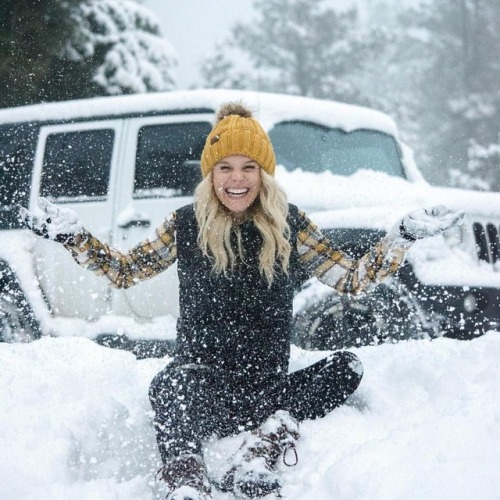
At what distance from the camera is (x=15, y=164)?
178 inches

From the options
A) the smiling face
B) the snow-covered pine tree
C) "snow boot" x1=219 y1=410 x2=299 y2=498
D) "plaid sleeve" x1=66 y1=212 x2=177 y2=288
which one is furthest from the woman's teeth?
the snow-covered pine tree

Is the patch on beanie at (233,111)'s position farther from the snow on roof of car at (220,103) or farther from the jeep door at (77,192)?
the jeep door at (77,192)

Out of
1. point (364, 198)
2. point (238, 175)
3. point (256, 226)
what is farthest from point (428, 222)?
point (364, 198)

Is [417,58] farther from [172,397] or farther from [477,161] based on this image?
[172,397]

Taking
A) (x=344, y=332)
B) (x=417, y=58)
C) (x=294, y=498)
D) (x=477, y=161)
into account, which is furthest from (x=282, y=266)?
(x=417, y=58)

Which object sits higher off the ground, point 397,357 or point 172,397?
point 397,357

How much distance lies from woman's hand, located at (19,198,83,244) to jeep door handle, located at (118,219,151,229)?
5.67ft

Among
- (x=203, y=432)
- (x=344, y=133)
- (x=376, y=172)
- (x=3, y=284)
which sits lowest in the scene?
(x=203, y=432)

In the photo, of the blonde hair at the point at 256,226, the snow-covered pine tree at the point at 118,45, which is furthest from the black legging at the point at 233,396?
the snow-covered pine tree at the point at 118,45

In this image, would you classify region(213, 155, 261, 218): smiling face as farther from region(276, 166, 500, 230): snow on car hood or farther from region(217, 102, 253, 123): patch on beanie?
region(276, 166, 500, 230): snow on car hood

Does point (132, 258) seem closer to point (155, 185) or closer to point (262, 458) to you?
point (262, 458)

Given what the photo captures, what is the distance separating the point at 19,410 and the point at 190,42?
96127 mm

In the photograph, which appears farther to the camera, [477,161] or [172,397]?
[477,161]

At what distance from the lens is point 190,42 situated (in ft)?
301
